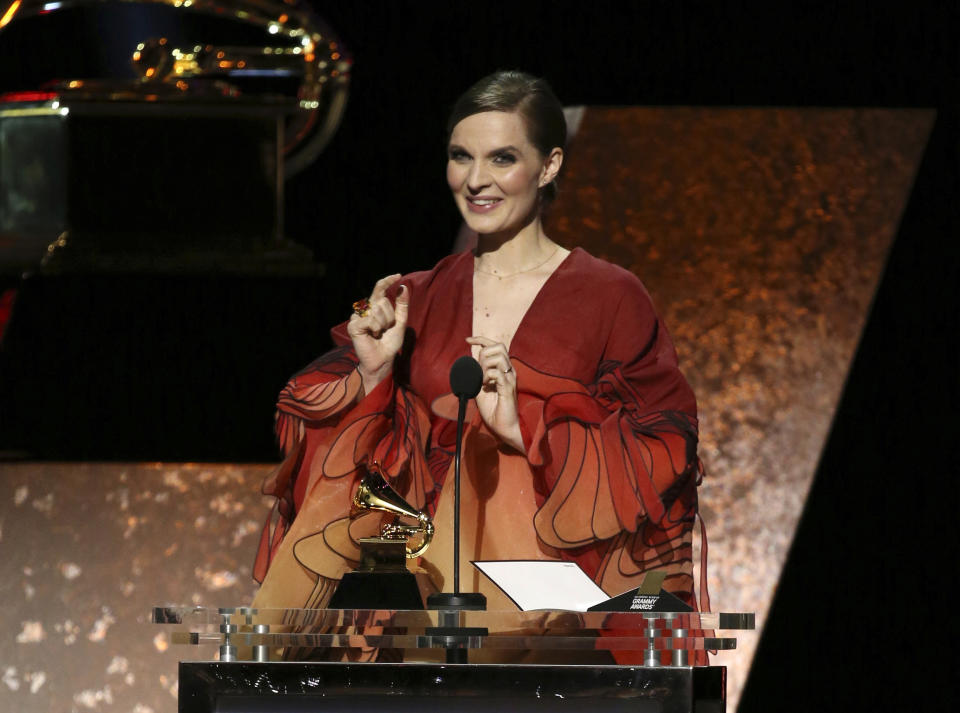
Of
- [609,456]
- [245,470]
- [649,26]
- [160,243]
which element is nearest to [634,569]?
[609,456]

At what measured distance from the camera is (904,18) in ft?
11.7

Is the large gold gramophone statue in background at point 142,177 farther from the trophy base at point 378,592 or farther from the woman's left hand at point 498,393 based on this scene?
the trophy base at point 378,592

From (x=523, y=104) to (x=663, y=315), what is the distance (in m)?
1.40

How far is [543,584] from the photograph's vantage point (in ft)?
5.98

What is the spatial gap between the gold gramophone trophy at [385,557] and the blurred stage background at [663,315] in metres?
1.23

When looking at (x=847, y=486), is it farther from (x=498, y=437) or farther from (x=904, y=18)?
(x=498, y=437)

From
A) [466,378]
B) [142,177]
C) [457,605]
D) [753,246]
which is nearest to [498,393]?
[466,378]

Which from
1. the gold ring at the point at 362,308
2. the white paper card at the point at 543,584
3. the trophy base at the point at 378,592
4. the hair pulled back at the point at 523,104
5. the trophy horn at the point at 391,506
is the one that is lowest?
the trophy base at the point at 378,592

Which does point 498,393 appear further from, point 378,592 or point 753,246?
point 753,246

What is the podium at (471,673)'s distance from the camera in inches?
62.2

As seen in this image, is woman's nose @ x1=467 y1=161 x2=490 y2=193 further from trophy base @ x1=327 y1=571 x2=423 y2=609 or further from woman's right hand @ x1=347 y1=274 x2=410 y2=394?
trophy base @ x1=327 y1=571 x2=423 y2=609

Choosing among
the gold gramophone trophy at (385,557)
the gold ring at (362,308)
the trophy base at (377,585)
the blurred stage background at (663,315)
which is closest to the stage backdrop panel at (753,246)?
the blurred stage background at (663,315)

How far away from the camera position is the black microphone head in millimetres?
1935

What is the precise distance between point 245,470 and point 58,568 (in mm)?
403
